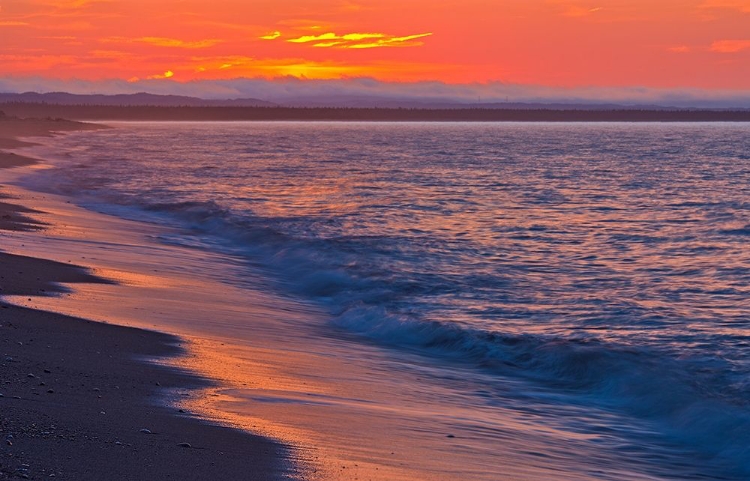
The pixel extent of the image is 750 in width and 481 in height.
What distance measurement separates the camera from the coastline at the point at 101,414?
653 cm

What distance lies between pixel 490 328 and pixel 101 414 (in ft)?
24.9

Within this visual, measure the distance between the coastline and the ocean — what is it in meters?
0.56

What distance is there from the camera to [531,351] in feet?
42.6

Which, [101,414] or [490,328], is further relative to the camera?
[490,328]

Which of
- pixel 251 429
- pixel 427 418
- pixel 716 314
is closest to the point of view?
pixel 251 429

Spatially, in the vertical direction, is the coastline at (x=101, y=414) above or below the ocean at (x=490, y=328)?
above

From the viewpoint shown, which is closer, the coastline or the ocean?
the coastline

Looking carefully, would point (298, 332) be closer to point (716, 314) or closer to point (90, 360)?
point (90, 360)

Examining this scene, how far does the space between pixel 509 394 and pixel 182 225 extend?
1984 centimetres

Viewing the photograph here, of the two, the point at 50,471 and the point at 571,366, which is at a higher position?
the point at 50,471

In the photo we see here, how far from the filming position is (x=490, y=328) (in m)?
14.2

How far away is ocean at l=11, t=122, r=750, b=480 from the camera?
8.69 metres

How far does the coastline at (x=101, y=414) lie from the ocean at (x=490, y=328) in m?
0.56

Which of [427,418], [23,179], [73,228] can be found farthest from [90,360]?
[23,179]
